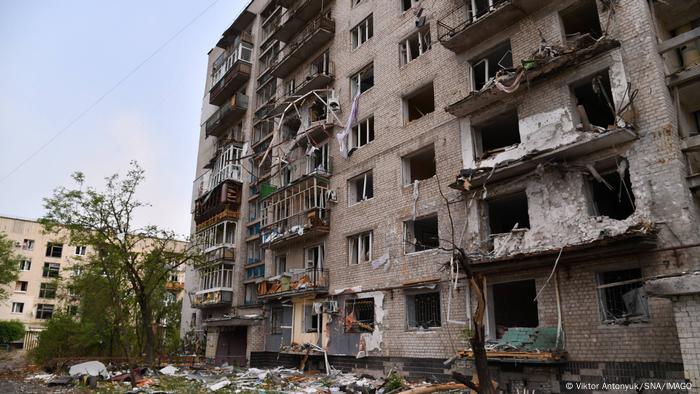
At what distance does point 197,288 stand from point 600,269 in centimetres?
2670

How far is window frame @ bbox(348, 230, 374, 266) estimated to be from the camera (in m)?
18.4

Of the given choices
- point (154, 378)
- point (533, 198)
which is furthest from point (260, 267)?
point (533, 198)

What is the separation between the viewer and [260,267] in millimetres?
26719

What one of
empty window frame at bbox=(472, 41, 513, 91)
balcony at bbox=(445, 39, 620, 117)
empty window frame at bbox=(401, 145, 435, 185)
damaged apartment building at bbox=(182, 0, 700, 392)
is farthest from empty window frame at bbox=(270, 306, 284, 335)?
empty window frame at bbox=(472, 41, 513, 91)

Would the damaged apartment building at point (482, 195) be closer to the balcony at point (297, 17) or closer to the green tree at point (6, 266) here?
the balcony at point (297, 17)

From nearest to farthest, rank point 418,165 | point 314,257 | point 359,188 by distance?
1. point 418,165
2. point 359,188
3. point 314,257

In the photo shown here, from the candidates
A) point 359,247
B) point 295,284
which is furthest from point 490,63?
point 295,284

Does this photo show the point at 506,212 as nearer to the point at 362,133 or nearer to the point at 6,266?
the point at 362,133

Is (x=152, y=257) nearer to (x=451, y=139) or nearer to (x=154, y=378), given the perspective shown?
(x=154, y=378)

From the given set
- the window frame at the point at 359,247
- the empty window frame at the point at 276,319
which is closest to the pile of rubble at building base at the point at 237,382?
the empty window frame at the point at 276,319

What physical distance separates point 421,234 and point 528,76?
22.2 ft

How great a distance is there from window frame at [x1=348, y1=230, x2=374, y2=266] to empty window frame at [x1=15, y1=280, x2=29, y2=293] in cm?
4762

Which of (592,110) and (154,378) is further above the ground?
(592,110)

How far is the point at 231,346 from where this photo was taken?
27.0 meters
